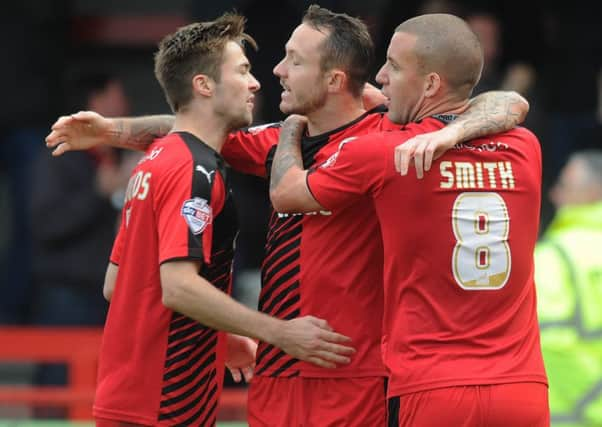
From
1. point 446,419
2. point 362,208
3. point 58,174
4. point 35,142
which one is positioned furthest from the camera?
point 35,142

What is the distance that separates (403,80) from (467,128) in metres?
0.34

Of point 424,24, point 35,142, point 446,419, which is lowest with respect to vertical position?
point 446,419

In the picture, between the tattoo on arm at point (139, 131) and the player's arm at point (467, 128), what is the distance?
54.6 inches

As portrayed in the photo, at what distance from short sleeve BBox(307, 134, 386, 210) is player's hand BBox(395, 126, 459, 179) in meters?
0.13

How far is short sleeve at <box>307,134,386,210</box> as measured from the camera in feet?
17.1

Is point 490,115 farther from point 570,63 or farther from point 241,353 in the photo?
point 570,63

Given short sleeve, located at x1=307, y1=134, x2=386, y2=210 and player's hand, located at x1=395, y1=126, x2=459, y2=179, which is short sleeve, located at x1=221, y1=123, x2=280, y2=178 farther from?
player's hand, located at x1=395, y1=126, x2=459, y2=179

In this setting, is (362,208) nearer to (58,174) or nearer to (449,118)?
(449,118)

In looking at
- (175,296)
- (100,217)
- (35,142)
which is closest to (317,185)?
(175,296)

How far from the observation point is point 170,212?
525 cm

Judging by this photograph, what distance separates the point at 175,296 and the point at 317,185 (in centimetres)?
67

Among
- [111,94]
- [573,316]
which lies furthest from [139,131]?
[111,94]

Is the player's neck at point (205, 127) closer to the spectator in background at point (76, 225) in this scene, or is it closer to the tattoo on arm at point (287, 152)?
the tattoo on arm at point (287, 152)

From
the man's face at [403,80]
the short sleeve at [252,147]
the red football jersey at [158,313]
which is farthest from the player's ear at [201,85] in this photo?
the man's face at [403,80]
